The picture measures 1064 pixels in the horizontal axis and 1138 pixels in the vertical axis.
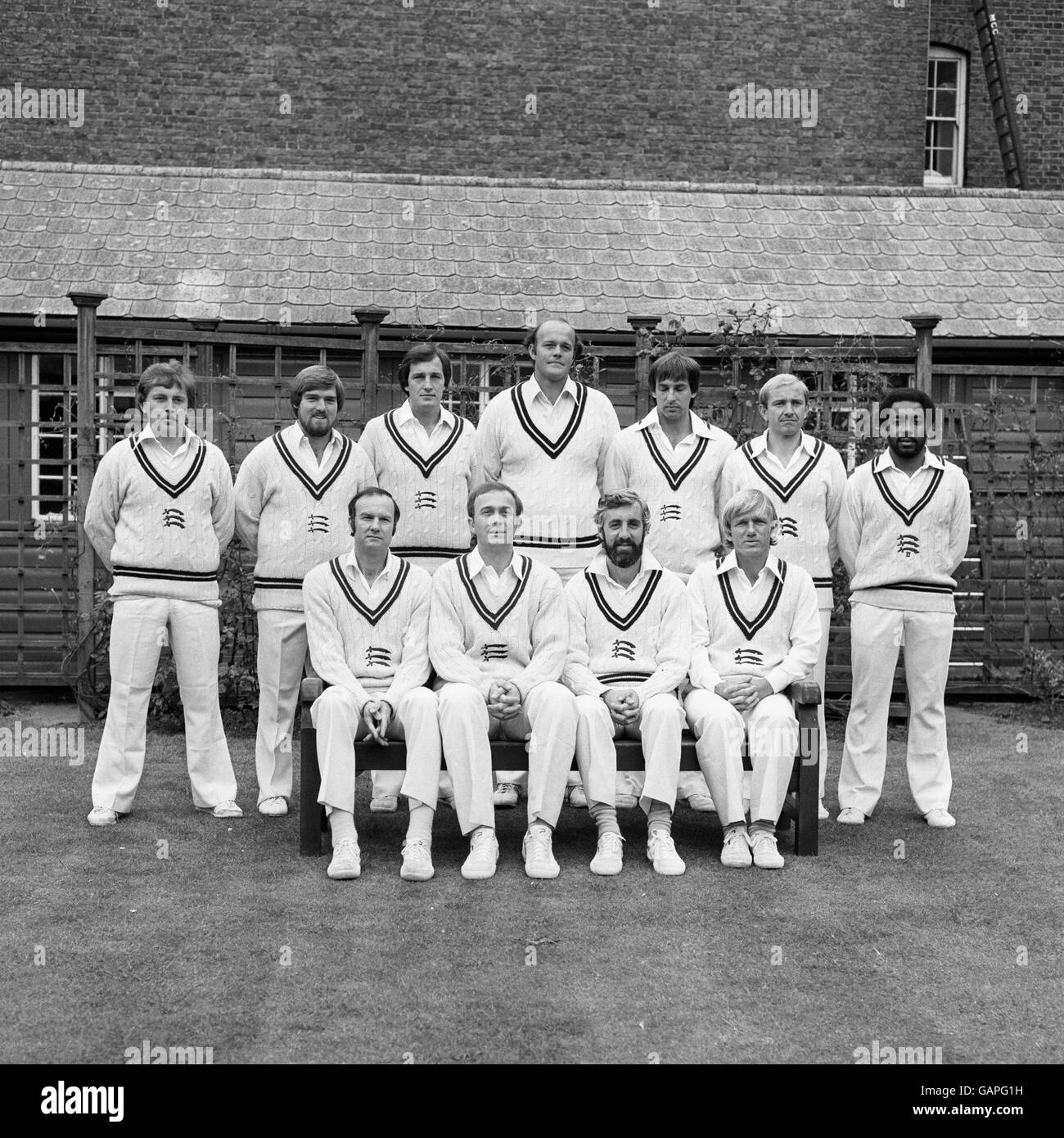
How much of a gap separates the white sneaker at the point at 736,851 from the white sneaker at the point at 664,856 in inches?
7.1

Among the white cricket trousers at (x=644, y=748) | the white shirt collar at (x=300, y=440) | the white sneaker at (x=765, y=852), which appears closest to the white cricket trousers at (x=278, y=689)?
the white shirt collar at (x=300, y=440)

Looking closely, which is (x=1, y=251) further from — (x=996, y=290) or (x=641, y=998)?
(x=641, y=998)

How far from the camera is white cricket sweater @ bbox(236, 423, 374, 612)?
6.17 meters

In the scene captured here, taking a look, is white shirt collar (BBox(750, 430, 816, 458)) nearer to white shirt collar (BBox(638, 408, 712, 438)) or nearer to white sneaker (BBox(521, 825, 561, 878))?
white shirt collar (BBox(638, 408, 712, 438))

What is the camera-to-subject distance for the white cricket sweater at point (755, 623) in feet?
19.1

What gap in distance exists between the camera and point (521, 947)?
14.5 feet

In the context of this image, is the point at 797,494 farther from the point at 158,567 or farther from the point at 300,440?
the point at 158,567

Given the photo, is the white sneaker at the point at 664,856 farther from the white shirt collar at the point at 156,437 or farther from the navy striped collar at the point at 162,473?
the white shirt collar at the point at 156,437

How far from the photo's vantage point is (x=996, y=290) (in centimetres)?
1110

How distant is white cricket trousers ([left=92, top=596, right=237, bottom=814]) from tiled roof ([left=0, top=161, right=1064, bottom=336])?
441cm

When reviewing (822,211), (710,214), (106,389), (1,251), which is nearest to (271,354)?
(106,389)

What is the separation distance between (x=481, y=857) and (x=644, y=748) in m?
0.78

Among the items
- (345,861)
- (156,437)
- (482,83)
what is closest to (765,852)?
(345,861)

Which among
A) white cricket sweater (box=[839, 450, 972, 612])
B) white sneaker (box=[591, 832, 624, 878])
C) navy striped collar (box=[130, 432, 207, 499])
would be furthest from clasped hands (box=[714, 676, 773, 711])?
navy striped collar (box=[130, 432, 207, 499])
